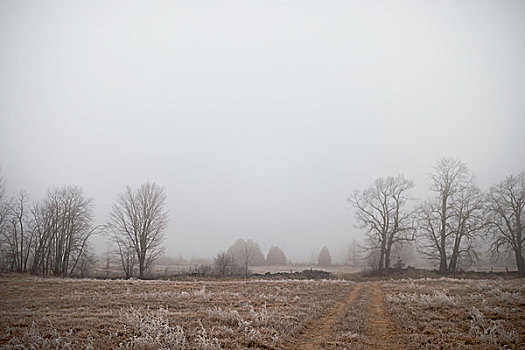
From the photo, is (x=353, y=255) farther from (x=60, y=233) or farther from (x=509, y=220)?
(x=60, y=233)

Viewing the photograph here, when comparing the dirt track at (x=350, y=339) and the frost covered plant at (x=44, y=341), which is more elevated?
the frost covered plant at (x=44, y=341)

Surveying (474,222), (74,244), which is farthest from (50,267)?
(474,222)

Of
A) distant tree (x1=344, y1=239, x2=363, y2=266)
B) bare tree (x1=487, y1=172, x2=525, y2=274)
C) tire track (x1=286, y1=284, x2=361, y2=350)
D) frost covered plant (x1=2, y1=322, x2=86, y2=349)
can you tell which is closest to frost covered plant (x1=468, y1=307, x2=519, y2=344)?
tire track (x1=286, y1=284, x2=361, y2=350)

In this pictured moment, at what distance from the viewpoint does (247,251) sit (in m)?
59.0

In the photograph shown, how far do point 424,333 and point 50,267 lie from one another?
4905cm

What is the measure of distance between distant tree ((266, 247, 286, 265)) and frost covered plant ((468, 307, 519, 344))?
225 feet

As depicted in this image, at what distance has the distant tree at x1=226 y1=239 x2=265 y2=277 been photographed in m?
60.7

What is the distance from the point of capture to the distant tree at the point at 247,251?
199 feet

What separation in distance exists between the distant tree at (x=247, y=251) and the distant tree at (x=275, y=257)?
2.16 metres

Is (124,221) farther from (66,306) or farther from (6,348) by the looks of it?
(6,348)

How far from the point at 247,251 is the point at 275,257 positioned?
20295 mm

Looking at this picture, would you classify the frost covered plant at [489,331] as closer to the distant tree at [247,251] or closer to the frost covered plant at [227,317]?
the frost covered plant at [227,317]

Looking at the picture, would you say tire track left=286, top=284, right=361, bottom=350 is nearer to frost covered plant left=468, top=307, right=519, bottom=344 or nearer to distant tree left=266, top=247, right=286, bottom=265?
frost covered plant left=468, top=307, right=519, bottom=344

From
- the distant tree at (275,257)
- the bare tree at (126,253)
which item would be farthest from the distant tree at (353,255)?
the bare tree at (126,253)
